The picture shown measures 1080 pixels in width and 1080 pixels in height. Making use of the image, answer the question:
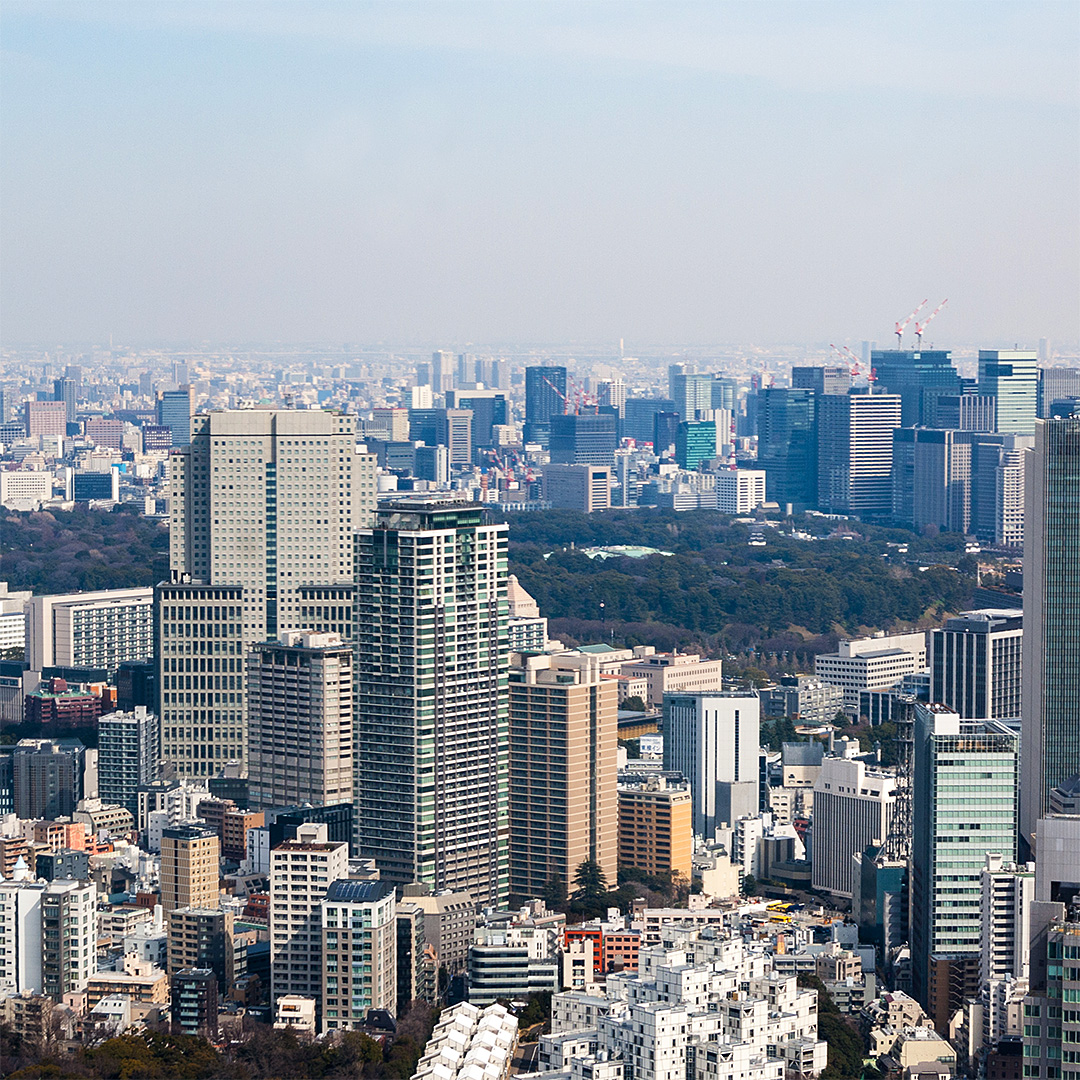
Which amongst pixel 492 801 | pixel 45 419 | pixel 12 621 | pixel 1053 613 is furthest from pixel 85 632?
pixel 45 419

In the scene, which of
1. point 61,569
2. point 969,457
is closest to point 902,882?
point 61,569

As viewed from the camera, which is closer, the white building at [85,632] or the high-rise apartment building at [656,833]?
the high-rise apartment building at [656,833]

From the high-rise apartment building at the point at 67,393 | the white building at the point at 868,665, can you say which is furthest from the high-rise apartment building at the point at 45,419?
the white building at the point at 868,665

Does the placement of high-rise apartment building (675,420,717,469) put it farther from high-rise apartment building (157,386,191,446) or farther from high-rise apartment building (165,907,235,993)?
high-rise apartment building (165,907,235,993)

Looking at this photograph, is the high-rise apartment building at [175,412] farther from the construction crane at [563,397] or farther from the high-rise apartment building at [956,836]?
the high-rise apartment building at [956,836]

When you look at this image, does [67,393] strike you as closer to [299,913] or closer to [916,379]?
[916,379]

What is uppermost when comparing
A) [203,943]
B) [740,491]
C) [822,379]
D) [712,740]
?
[822,379]

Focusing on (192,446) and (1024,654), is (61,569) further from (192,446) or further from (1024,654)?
(1024,654)
